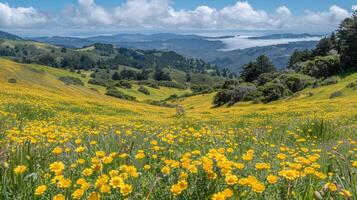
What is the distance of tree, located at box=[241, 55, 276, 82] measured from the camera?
99875mm

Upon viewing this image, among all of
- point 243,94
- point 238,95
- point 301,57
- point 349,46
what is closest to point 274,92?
point 243,94

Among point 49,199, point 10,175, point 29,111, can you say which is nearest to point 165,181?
point 49,199

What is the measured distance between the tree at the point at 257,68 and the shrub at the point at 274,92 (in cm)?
4218

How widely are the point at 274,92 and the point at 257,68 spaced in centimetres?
4574

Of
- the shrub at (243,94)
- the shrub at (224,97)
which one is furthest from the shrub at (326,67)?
the shrub at (224,97)

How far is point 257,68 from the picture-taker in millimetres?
100625

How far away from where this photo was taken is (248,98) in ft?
199

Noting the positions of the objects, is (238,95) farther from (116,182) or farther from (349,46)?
(116,182)

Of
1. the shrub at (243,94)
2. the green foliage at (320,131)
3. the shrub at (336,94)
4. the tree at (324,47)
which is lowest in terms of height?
the shrub at (243,94)

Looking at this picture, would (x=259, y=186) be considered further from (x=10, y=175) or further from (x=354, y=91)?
(x=354, y=91)

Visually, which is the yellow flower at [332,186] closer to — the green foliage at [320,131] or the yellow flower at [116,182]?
the yellow flower at [116,182]

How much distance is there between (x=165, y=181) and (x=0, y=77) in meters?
43.3

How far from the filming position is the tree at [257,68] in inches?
3932

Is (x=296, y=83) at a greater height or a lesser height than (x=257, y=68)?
greater
